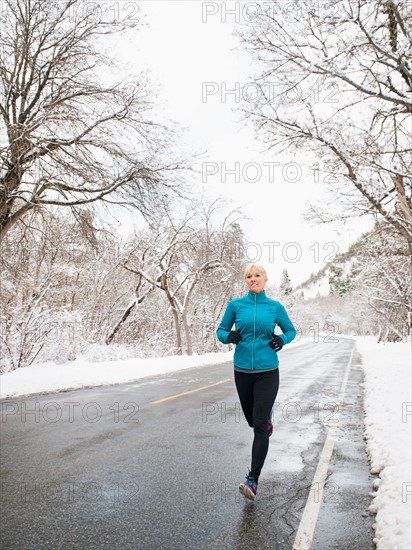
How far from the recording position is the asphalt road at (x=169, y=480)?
A: 305 centimetres

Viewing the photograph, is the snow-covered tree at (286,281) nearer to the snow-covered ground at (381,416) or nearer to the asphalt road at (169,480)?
the snow-covered ground at (381,416)

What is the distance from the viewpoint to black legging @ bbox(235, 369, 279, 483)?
3.78 meters

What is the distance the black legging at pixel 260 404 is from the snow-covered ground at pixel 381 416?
101 cm

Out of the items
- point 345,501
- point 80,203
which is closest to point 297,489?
point 345,501

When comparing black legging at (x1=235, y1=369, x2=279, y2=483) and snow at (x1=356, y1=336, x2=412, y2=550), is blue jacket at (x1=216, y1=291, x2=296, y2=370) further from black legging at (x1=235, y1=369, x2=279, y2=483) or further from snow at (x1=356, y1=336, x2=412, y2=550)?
snow at (x1=356, y1=336, x2=412, y2=550)

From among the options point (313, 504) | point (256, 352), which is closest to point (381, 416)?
point (313, 504)

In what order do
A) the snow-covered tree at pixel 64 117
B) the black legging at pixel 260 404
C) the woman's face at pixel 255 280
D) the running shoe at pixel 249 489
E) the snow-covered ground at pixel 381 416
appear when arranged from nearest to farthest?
the snow-covered ground at pixel 381 416
the running shoe at pixel 249 489
the black legging at pixel 260 404
the woman's face at pixel 255 280
the snow-covered tree at pixel 64 117

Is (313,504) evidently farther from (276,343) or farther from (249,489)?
(276,343)

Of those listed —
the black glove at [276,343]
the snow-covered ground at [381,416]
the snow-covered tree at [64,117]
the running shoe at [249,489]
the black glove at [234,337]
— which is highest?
the snow-covered tree at [64,117]

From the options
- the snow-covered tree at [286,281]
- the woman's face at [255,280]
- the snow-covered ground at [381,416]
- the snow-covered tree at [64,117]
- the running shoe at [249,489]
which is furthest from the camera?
the snow-covered tree at [286,281]

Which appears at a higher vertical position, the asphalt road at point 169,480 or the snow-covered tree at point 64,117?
the snow-covered tree at point 64,117

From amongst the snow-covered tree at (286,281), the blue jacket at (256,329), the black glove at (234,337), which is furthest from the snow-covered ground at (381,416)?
the snow-covered tree at (286,281)

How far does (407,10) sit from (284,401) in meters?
7.94

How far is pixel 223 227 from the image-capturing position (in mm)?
28891
